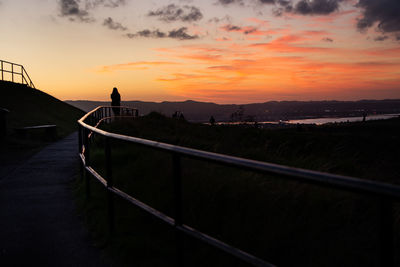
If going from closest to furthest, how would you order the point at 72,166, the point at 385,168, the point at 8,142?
1. the point at 385,168
2. the point at 72,166
3. the point at 8,142

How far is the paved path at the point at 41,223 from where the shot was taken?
12.9 feet

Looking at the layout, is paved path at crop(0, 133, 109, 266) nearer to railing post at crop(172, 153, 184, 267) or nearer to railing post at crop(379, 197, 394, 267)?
railing post at crop(172, 153, 184, 267)

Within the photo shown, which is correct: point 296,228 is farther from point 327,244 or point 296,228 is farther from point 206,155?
point 206,155

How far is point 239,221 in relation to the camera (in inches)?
156

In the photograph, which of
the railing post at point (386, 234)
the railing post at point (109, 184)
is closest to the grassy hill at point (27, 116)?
the railing post at point (109, 184)

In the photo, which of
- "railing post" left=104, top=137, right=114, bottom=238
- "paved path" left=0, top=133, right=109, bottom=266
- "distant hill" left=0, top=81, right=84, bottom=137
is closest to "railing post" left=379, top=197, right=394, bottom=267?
"paved path" left=0, top=133, right=109, bottom=266

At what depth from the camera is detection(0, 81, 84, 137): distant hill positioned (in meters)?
24.6

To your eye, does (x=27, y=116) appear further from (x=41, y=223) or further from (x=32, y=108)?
(x=41, y=223)

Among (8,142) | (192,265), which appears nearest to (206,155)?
(192,265)

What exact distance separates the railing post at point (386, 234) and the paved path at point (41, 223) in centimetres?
301

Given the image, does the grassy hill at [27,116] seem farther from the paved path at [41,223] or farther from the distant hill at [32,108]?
the paved path at [41,223]

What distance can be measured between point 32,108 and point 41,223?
27.3 meters

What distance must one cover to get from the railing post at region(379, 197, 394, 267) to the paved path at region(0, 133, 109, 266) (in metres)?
3.01

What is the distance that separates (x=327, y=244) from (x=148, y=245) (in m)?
1.79
